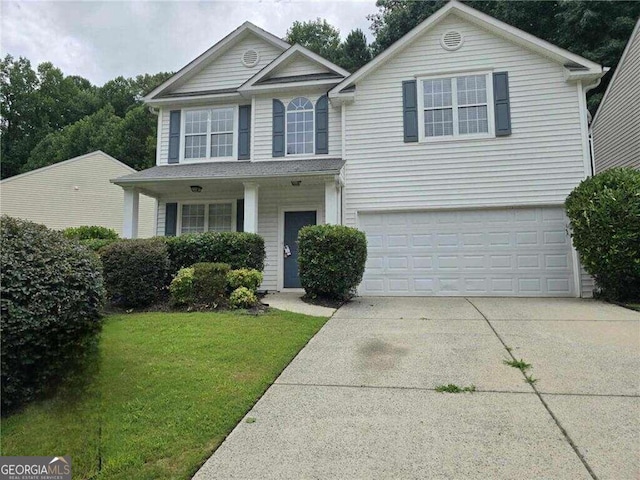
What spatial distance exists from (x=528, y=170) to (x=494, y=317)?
4695mm

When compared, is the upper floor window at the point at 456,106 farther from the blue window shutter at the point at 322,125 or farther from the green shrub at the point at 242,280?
the green shrub at the point at 242,280

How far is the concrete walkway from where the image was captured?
727 centimetres

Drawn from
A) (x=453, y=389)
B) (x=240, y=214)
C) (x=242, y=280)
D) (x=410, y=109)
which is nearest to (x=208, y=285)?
(x=242, y=280)

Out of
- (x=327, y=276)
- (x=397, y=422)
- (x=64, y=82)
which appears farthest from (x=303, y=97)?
(x=64, y=82)

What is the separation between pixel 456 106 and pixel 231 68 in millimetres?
7006

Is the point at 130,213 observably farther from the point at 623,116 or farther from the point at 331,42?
the point at 331,42

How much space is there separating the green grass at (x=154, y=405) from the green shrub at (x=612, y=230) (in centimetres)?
648

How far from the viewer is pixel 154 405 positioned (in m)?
3.26

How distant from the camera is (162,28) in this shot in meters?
10.3

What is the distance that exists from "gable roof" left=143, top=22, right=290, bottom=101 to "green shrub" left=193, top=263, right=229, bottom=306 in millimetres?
7355

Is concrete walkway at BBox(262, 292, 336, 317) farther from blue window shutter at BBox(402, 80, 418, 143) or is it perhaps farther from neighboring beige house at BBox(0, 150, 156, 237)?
neighboring beige house at BBox(0, 150, 156, 237)

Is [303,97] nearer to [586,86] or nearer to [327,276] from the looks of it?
[327,276]

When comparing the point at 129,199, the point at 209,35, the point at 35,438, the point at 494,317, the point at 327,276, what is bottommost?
the point at 35,438

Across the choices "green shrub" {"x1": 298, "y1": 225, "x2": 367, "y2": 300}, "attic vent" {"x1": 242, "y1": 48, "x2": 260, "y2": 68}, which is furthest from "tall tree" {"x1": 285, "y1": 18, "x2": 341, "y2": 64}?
"green shrub" {"x1": 298, "y1": 225, "x2": 367, "y2": 300}
